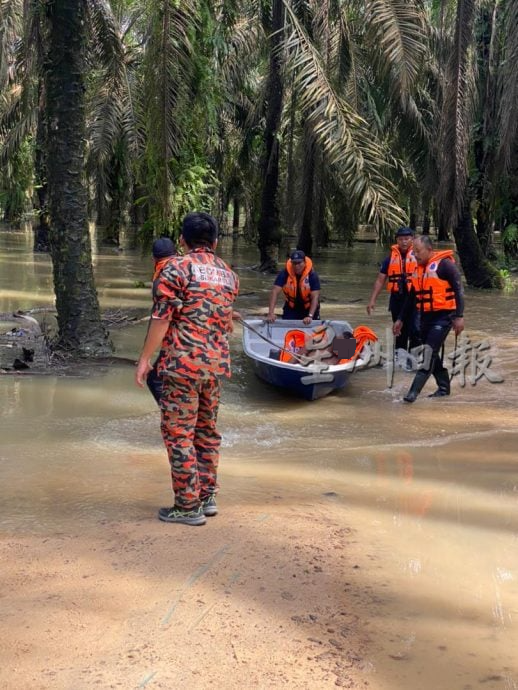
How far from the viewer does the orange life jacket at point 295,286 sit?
10.8 meters

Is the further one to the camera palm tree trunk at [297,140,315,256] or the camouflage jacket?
palm tree trunk at [297,140,315,256]

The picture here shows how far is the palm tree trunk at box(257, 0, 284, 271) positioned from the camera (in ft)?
65.4

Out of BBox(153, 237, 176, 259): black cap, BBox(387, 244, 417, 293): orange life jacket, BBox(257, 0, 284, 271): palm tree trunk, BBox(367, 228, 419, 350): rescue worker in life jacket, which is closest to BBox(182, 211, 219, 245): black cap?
BBox(153, 237, 176, 259): black cap

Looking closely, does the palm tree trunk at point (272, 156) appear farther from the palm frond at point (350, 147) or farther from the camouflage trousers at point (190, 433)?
the camouflage trousers at point (190, 433)

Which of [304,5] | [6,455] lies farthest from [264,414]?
[304,5]

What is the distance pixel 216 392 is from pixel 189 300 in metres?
0.59

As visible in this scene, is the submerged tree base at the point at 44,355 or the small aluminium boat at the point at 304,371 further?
the submerged tree base at the point at 44,355

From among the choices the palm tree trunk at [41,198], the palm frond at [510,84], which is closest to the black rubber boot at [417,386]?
the palm frond at [510,84]

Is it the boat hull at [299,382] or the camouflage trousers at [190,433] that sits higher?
the camouflage trousers at [190,433]

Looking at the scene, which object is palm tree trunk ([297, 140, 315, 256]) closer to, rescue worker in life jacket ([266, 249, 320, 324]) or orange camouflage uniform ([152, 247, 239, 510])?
rescue worker in life jacket ([266, 249, 320, 324])

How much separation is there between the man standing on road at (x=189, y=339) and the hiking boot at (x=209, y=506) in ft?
0.75

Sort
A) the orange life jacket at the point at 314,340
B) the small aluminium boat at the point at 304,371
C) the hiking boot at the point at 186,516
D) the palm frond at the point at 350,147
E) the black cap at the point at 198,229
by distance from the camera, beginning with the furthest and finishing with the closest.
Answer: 1. the palm frond at the point at 350,147
2. the orange life jacket at the point at 314,340
3. the small aluminium boat at the point at 304,371
4. the hiking boot at the point at 186,516
5. the black cap at the point at 198,229

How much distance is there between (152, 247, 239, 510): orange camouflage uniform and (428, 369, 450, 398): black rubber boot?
543 centimetres

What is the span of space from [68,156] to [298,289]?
342cm
